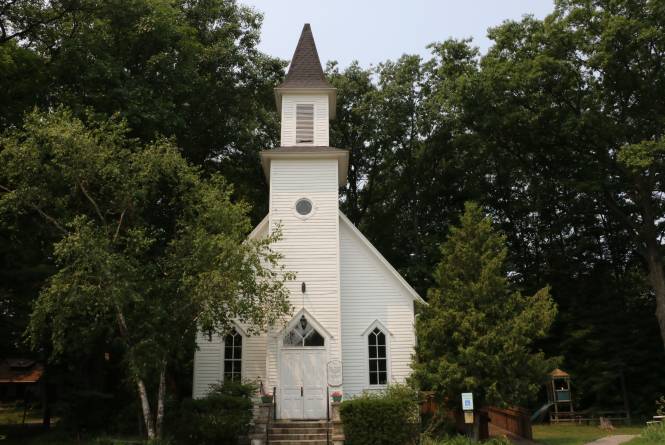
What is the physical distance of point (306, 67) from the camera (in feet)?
70.3

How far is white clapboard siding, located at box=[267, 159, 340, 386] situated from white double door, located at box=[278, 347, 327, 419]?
338mm

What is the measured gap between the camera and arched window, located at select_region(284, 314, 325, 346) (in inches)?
719

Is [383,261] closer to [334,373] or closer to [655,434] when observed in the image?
[334,373]

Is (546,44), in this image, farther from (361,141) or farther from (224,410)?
(224,410)

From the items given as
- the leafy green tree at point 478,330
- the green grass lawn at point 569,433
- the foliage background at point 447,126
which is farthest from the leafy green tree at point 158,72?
the green grass lawn at point 569,433

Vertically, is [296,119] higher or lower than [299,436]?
higher

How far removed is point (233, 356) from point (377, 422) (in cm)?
569

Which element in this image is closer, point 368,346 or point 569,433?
point 368,346

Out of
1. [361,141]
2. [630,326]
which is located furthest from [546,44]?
[630,326]

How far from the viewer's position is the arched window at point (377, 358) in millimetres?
18750

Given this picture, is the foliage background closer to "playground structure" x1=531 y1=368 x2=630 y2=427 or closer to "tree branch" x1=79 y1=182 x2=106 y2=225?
"playground structure" x1=531 y1=368 x2=630 y2=427

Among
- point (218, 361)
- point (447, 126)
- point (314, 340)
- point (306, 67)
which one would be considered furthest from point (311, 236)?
point (447, 126)

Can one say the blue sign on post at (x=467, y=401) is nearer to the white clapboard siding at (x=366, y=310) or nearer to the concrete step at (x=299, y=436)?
the concrete step at (x=299, y=436)

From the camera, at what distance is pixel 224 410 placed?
15336 mm
